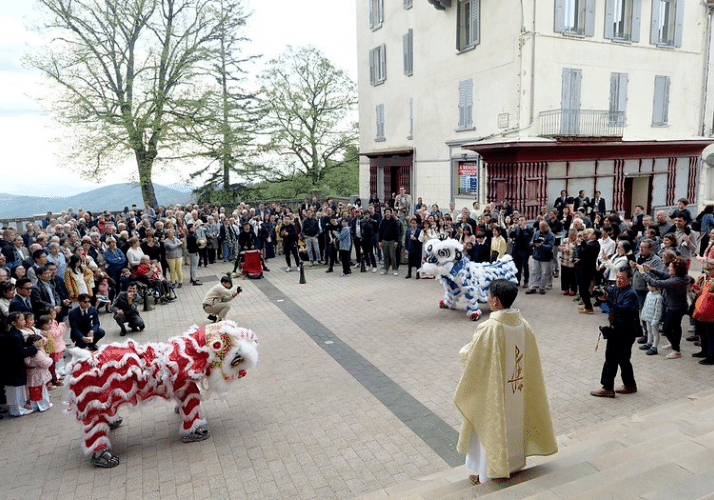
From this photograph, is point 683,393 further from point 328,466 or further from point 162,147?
point 162,147

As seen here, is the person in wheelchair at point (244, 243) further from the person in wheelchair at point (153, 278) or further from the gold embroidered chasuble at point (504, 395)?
the gold embroidered chasuble at point (504, 395)

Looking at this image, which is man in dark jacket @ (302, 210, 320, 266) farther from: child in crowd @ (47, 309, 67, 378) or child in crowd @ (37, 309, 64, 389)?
child in crowd @ (37, 309, 64, 389)

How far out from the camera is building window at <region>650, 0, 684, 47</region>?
21.2 m

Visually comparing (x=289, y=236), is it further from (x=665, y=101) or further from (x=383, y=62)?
(x=665, y=101)

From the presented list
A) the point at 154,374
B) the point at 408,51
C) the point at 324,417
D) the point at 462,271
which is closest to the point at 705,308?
the point at 462,271

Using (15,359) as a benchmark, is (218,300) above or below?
above

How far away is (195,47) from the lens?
1014 inches

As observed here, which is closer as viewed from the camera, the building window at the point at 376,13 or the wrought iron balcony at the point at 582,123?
the wrought iron balcony at the point at 582,123

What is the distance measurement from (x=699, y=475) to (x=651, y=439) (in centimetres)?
135

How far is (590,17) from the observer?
1942cm

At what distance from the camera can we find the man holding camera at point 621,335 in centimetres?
674

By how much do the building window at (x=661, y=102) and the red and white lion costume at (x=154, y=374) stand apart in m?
21.9

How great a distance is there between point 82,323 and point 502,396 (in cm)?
756

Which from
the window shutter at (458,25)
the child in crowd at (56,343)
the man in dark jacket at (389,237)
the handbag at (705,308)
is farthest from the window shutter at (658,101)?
the child in crowd at (56,343)
